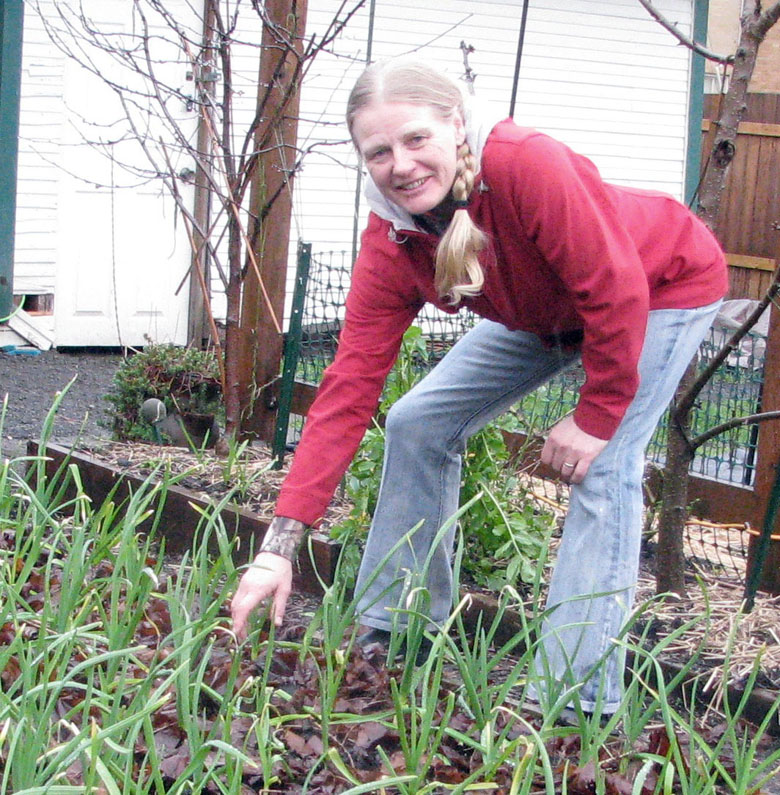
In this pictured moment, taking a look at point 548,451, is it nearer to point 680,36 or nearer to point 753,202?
point 680,36

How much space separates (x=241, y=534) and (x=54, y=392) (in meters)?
3.87

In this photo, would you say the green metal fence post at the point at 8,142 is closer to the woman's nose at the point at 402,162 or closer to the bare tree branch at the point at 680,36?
the bare tree branch at the point at 680,36

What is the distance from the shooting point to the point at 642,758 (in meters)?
2.06

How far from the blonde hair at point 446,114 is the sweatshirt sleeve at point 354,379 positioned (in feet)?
0.91

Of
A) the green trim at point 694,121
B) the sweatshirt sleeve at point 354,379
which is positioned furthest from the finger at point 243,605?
the green trim at point 694,121

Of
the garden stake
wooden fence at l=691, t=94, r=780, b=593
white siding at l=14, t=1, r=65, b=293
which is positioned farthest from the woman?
wooden fence at l=691, t=94, r=780, b=593

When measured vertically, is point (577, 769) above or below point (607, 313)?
below

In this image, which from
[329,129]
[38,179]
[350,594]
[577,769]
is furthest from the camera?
[329,129]

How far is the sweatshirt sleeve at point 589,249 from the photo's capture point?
2.29 meters

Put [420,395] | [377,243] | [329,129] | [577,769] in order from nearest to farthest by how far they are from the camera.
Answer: [577,769], [377,243], [420,395], [329,129]

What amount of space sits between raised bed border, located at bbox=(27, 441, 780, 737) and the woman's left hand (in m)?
0.60

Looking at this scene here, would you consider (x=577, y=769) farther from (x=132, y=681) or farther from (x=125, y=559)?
(x=125, y=559)

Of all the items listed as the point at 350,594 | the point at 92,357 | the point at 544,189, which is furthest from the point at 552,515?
the point at 92,357

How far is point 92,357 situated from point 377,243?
6481 mm
